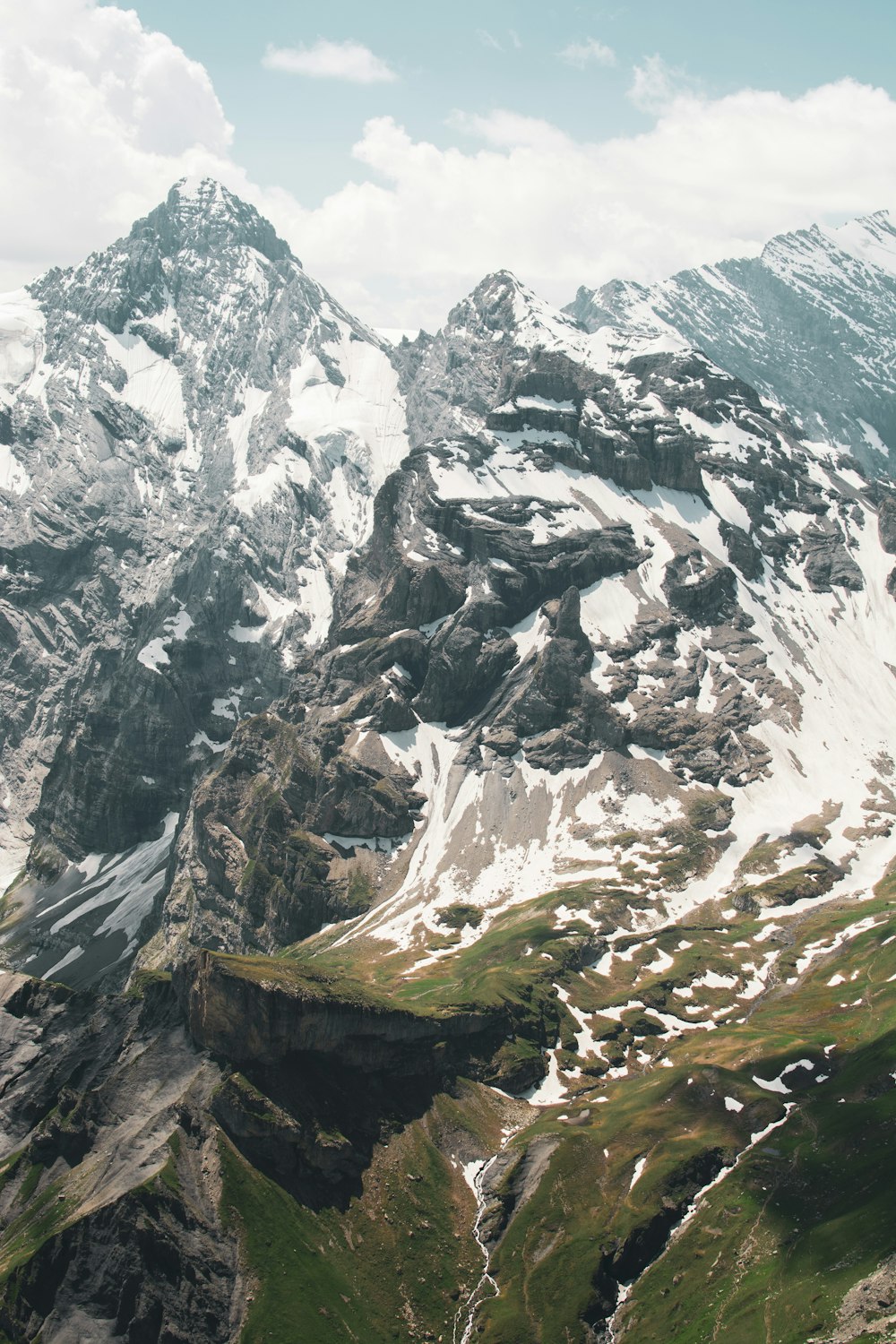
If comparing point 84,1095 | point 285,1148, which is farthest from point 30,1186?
point 285,1148

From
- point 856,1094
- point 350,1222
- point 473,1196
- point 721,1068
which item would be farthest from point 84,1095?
point 856,1094

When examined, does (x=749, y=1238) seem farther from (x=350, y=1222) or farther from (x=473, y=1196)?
(x=350, y=1222)

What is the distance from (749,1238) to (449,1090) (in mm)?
57999

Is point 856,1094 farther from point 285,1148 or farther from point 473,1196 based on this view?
point 285,1148

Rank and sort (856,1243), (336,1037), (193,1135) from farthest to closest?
(336,1037) < (193,1135) < (856,1243)

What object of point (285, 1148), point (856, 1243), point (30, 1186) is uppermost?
point (30, 1186)

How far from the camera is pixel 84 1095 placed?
166625 mm

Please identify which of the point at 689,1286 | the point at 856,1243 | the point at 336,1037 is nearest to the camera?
the point at 856,1243

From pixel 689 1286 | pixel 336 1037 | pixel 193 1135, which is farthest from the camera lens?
pixel 336 1037

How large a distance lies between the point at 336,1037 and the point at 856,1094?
76.1m

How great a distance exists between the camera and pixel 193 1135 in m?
160

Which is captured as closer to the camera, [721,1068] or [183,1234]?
[183,1234]

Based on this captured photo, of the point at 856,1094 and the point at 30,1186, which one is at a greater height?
the point at 30,1186

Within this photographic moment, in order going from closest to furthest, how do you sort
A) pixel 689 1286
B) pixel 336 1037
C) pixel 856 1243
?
pixel 856 1243, pixel 689 1286, pixel 336 1037
